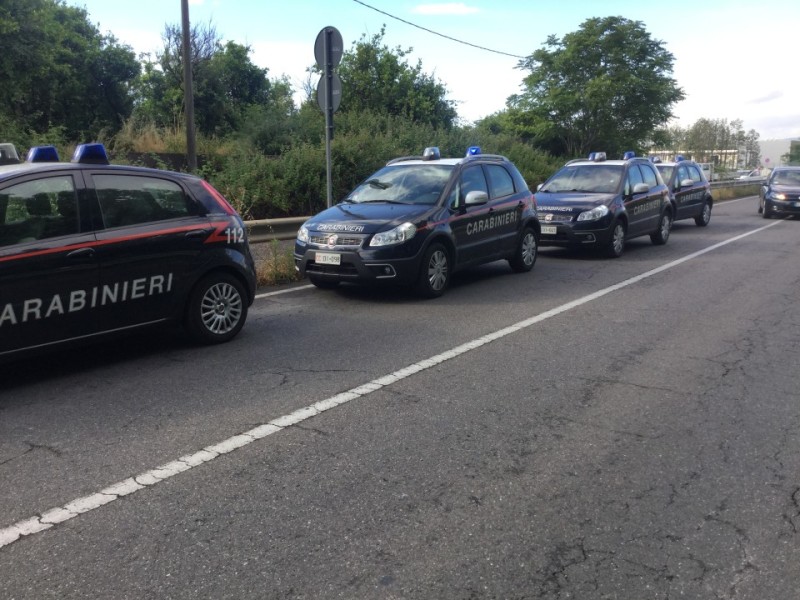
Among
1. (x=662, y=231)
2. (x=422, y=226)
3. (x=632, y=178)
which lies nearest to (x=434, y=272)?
(x=422, y=226)

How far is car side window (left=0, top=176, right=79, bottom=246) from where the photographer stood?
5.26 metres

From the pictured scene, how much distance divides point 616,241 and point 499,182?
3.59 metres

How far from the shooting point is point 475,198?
9461 mm

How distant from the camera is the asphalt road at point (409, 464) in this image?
9.82ft

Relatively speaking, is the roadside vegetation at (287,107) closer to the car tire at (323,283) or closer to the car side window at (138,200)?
the car tire at (323,283)

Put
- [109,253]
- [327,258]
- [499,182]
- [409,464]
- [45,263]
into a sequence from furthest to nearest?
[499,182]
[327,258]
[109,253]
[45,263]
[409,464]

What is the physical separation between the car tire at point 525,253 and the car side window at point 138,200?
5784 mm

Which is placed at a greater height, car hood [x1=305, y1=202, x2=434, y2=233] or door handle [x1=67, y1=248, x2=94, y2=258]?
car hood [x1=305, y1=202, x2=434, y2=233]

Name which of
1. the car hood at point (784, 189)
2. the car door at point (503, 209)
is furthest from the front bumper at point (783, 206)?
the car door at point (503, 209)

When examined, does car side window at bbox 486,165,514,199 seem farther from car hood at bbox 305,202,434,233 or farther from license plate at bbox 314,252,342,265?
license plate at bbox 314,252,342,265

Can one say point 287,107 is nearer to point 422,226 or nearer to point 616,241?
point 616,241

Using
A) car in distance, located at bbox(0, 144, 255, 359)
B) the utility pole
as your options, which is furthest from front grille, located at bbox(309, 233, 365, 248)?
the utility pole

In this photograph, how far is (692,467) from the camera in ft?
13.3

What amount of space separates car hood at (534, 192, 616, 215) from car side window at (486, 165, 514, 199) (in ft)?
7.68
